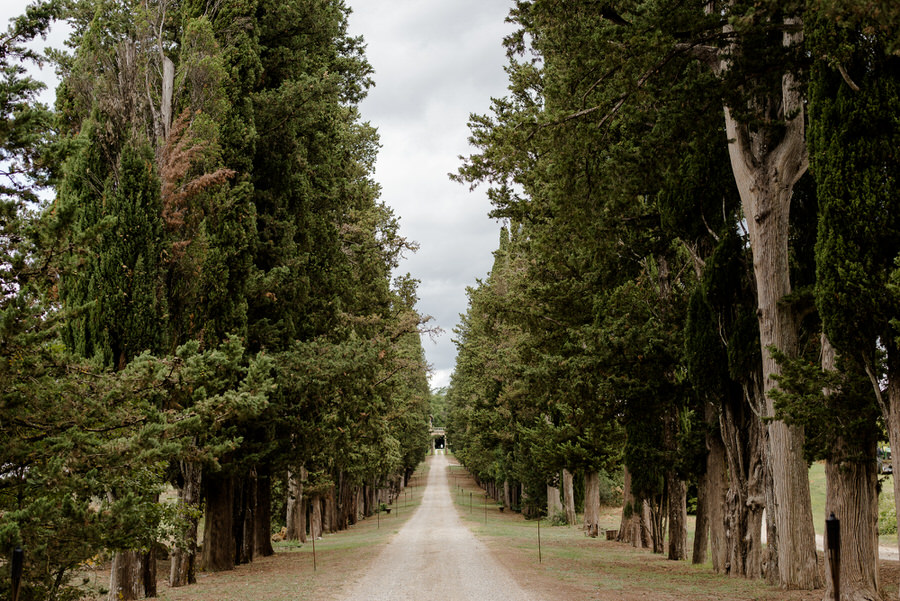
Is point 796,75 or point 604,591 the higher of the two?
point 796,75

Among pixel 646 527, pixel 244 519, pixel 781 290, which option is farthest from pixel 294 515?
pixel 781 290

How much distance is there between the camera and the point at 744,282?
13.2 metres

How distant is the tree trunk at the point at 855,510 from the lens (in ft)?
30.9

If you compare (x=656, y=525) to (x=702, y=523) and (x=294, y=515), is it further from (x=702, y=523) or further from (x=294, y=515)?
(x=294, y=515)

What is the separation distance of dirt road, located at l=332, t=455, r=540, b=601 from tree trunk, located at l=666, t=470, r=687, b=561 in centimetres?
472

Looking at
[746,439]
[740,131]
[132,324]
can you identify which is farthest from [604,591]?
[132,324]

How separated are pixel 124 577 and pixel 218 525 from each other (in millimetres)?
5587

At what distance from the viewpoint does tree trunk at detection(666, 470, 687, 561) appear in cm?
1836

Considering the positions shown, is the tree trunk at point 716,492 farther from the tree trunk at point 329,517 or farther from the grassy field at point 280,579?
the tree trunk at point 329,517

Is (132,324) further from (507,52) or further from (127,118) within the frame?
(507,52)

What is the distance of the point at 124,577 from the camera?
1200 centimetres

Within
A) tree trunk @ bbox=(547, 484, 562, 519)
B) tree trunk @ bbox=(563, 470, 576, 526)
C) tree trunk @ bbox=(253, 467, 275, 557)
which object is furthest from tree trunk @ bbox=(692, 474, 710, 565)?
tree trunk @ bbox=(547, 484, 562, 519)

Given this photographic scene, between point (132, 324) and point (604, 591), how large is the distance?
30.1ft

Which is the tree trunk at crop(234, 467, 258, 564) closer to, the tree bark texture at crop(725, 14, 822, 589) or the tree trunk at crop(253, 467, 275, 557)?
the tree trunk at crop(253, 467, 275, 557)
